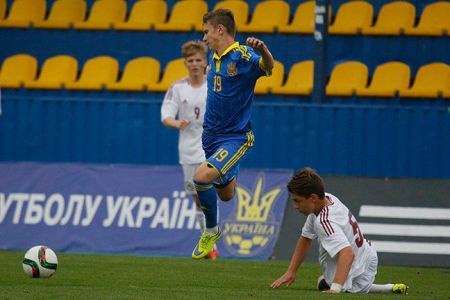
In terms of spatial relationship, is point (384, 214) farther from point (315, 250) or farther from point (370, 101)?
point (370, 101)

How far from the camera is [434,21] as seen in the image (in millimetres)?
17297

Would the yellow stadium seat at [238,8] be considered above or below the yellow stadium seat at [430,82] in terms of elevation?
above

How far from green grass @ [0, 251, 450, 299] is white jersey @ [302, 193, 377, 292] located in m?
0.30

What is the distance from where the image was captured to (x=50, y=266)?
925 cm

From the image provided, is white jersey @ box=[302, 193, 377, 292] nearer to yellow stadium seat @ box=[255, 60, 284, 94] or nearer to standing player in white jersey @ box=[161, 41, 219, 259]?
standing player in white jersey @ box=[161, 41, 219, 259]

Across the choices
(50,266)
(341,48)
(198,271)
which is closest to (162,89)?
(341,48)

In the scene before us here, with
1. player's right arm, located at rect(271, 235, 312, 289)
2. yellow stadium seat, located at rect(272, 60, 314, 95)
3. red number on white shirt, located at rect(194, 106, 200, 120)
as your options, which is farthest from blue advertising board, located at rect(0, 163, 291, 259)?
player's right arm, located at rect(271, 235, 312, 289)

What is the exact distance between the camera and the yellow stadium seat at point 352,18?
676 inches

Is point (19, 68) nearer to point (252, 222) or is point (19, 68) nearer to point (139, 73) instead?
point (139, 73)

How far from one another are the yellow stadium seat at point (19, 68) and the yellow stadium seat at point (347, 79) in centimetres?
511

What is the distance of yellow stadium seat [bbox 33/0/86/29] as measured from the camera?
18312mm

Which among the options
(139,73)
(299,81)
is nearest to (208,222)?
(299,81)

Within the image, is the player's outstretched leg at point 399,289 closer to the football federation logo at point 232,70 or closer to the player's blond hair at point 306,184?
the player's blond hair at point 306,184

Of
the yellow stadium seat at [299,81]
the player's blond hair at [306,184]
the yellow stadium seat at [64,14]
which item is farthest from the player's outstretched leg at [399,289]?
Result: the yellow stadium seat at [64,14]
